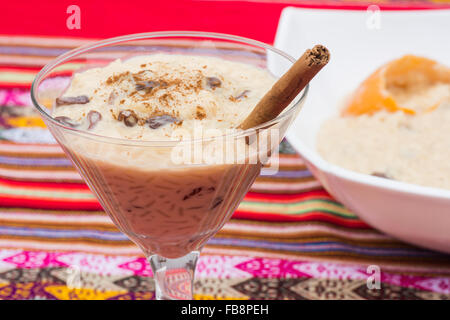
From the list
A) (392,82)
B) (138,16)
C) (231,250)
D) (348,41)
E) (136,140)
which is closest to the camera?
(136,140)

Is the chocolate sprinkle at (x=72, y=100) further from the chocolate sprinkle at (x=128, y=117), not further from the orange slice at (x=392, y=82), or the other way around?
the orange slice at (x=392, y=82)

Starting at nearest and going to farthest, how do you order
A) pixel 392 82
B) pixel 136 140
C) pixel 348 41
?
pixel 136 140
pixel 392 82
pixel 348 41

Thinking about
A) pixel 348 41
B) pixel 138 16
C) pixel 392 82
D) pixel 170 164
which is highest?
pixel 138 16

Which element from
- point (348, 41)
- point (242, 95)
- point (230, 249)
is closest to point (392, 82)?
point (348, 41)

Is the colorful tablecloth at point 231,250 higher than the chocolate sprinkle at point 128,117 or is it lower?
lower

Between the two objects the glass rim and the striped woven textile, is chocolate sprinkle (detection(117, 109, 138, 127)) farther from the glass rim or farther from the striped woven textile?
the striped woven textile

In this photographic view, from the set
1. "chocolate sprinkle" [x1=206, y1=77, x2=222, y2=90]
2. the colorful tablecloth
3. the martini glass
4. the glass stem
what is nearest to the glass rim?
the martini glass

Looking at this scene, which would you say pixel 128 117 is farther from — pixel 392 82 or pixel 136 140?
pixel 392 82

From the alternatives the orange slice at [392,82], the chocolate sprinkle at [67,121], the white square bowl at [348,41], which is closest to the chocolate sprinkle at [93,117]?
the chocolate sprinkle at [67,121]
